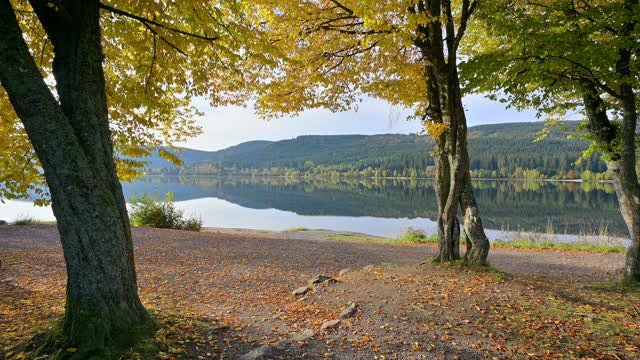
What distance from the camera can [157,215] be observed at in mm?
19047

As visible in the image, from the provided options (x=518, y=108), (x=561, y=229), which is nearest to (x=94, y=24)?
(x=518, y=108)

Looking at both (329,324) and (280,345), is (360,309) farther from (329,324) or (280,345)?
(280,345)

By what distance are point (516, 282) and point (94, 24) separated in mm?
7545

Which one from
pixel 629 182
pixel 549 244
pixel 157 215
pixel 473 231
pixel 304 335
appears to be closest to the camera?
pixel 304 335

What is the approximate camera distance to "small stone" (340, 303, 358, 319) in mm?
5780

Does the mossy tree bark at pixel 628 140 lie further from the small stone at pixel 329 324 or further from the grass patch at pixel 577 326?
the small stone at pixel 329 324

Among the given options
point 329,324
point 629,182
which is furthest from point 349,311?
point 629,182

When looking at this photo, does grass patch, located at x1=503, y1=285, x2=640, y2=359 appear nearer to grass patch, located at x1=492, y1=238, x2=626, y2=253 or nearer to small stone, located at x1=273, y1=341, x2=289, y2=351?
small stone, located at x1=273, y1=341, x2=289, y2=351

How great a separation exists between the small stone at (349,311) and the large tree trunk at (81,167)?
2.74 meters

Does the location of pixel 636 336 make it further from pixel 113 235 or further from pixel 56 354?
pixel 56 354

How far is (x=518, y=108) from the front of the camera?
10.0 meters

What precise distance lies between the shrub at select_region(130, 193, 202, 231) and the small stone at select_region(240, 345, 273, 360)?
15.9 metres

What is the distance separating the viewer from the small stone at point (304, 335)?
5.05 metres

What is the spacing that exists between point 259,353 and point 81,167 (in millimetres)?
2750
